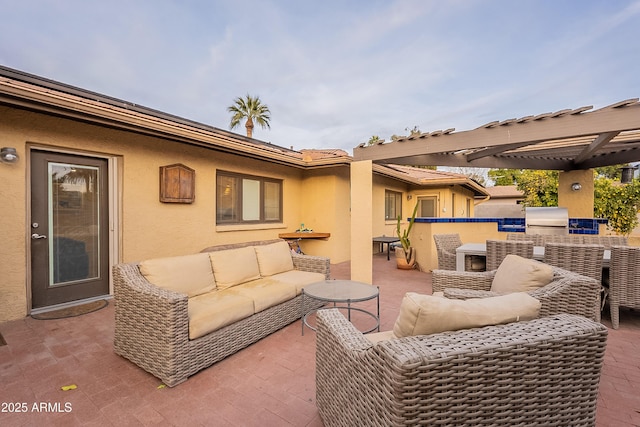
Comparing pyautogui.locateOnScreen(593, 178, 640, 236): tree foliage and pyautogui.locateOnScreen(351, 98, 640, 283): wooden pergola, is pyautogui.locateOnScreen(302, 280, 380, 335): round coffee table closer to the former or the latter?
pyautogui.locateOnScreen(351, 98, 640, 283): wooden pergola

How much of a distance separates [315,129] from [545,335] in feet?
71.7

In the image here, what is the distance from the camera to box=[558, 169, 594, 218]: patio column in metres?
7.87

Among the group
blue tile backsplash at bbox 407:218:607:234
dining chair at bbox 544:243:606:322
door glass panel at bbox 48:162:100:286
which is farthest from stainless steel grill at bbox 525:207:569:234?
door glass panel at bbox 48:162:100:286

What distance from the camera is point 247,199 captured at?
22.7 feet

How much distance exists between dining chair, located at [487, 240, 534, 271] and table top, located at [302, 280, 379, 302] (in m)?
1.95

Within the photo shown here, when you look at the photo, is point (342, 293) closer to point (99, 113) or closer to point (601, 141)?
point (99, 113)

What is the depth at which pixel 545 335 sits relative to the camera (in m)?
1.34

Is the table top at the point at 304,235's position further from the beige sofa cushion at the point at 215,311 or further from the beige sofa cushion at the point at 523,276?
the beige sofa cushion at the point at 523,276

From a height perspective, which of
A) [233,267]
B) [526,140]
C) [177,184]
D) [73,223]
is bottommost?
[233,267]

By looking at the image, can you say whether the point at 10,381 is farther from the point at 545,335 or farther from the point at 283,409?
the point at 545,335

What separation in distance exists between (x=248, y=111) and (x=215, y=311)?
17.0 m

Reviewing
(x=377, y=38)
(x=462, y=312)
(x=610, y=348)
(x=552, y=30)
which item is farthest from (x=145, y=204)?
(x=552, y=30)

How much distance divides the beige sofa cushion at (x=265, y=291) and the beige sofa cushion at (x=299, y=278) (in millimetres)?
104

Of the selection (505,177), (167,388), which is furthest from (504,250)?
(505,177)
